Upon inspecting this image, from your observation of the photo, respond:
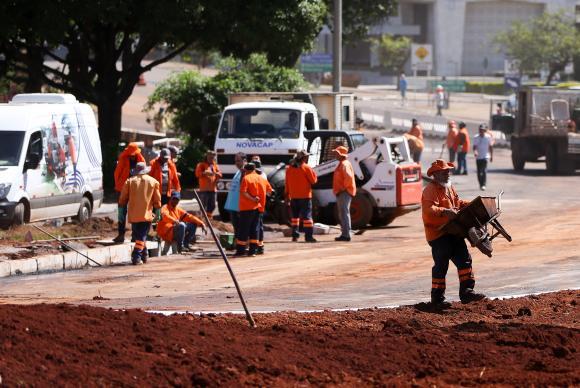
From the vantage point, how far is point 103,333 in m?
10.3

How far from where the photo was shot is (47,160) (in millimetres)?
22766

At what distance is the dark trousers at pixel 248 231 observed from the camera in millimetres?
20453

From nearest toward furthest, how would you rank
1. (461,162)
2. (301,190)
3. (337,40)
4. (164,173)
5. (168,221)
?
(168,221), (164,173), (301,190), (337,40), (461,162)

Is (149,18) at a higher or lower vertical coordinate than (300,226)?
higher

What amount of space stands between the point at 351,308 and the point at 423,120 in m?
44.4

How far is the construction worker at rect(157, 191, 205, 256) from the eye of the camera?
20750 mm

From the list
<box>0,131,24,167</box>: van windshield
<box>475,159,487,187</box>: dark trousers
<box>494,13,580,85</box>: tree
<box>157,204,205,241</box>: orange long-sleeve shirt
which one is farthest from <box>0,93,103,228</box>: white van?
<box>494,13,580,85</box>: tree

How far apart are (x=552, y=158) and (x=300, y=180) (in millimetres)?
19201

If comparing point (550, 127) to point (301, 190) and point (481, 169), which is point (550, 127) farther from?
point (301, 190)

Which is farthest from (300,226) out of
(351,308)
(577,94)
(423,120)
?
(423,120)

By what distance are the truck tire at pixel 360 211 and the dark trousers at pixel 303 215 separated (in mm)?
2525

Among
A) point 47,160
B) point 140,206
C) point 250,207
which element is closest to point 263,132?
point 47,160

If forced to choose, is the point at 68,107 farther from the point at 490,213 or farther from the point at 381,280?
the point at 490,213

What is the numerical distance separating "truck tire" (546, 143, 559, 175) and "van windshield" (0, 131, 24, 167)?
22138mm
